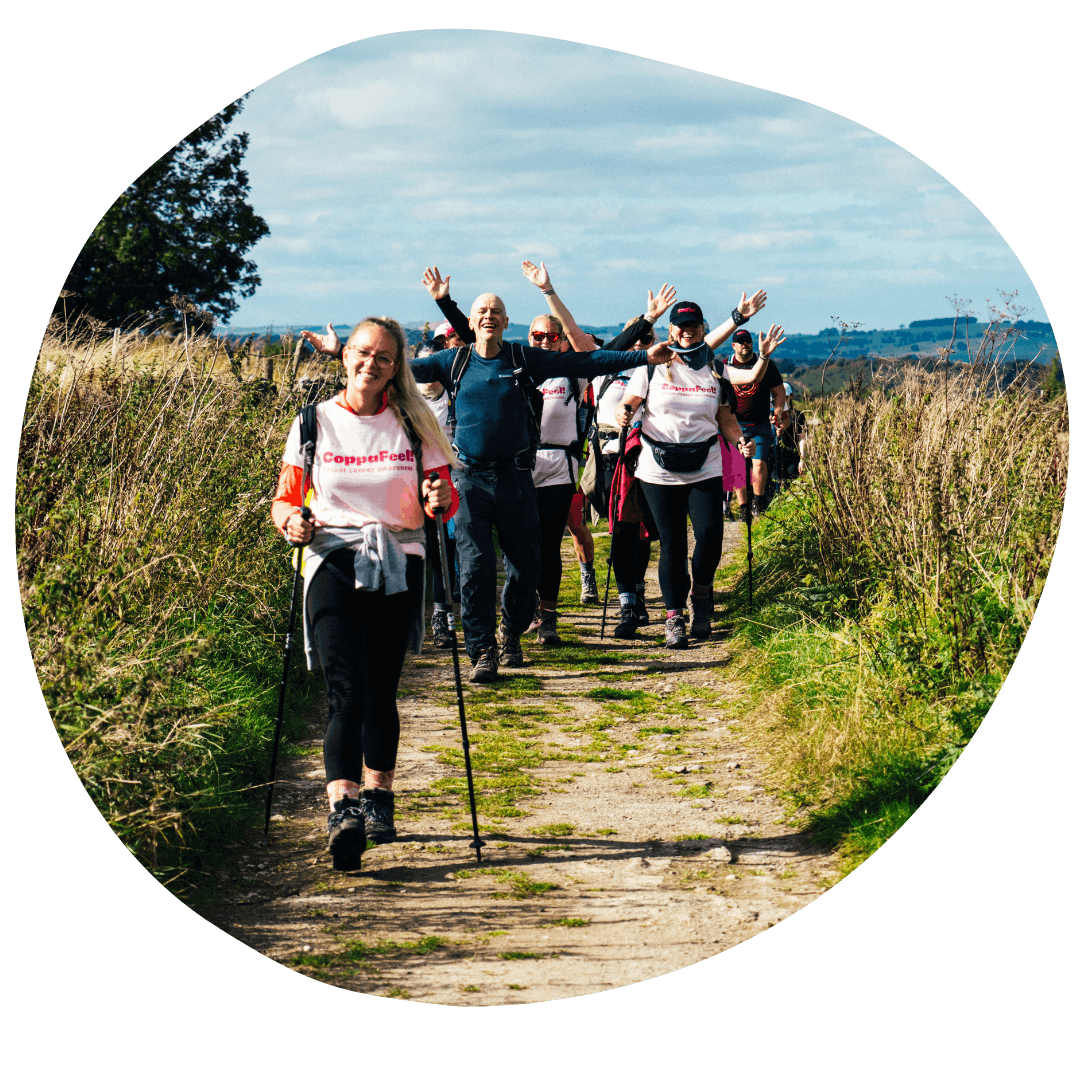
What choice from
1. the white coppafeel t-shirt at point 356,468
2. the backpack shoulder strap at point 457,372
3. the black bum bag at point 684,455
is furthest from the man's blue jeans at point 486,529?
the white coppafeel t-shirt at point 356,468

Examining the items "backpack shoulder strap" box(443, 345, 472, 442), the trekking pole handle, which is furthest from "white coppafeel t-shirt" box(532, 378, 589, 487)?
the trekking pole handle

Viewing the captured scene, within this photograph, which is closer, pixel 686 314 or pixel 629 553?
pixel 686 314

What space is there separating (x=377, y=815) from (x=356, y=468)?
5.41ft

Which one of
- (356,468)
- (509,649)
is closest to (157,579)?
(356,468)

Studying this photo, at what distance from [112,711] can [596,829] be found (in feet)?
7.59

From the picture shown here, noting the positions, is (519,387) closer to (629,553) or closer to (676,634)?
(629,553)

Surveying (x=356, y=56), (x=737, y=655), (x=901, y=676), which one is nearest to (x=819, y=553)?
(x=737, y=655)

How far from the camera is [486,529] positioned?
7.86 meters

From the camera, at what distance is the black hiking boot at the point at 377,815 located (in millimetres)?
5590

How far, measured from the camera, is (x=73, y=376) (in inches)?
229

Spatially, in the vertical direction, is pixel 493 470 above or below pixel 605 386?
below

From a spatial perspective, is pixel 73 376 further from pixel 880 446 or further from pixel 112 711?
pixel 880 446

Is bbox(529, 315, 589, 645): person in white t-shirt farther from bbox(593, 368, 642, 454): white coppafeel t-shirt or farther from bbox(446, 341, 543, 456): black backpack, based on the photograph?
bbox(446, 341, 543, 456): black backpack

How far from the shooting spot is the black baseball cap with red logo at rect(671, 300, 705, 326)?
844 centimetres
